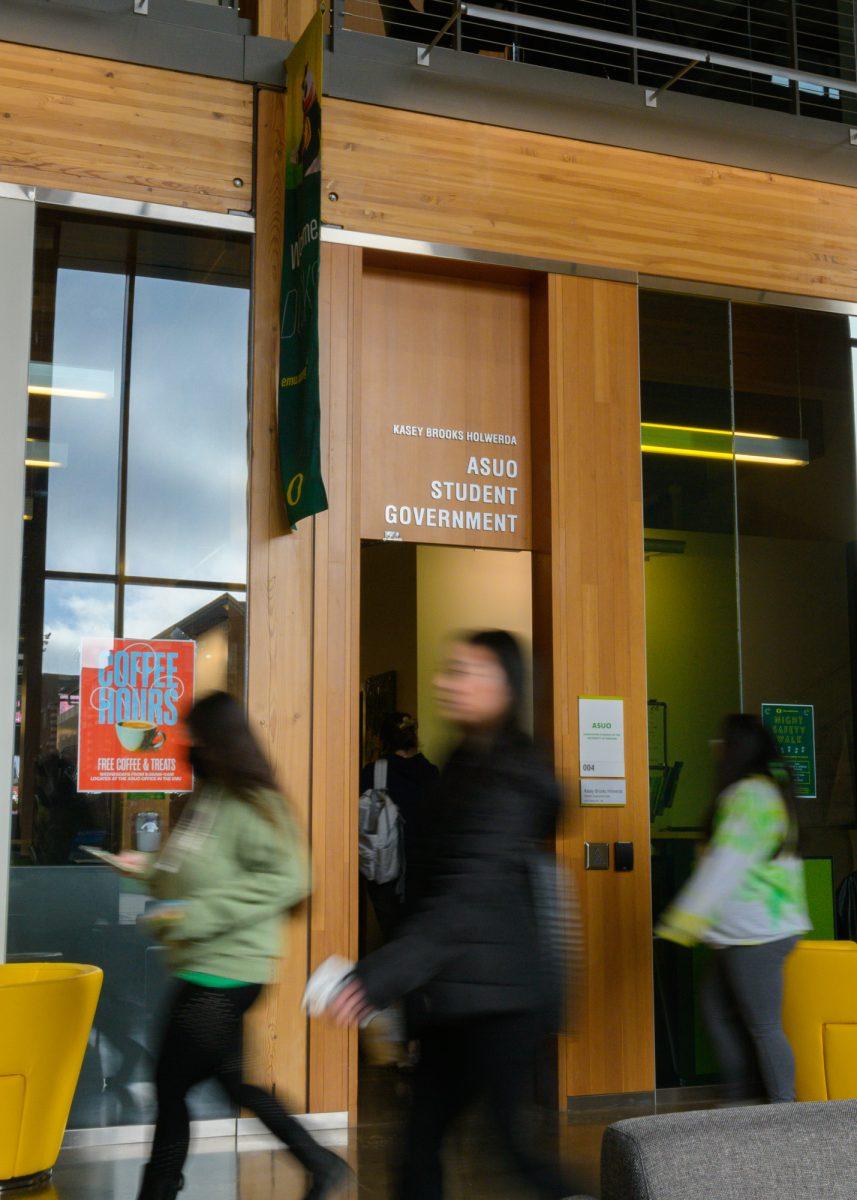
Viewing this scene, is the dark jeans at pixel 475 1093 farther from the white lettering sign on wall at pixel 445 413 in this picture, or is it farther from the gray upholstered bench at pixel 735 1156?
the white lettering sign on wall at pixel 445 413

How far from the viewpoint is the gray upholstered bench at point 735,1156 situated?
191 centimetres

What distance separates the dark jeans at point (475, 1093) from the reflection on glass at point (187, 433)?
3312mm

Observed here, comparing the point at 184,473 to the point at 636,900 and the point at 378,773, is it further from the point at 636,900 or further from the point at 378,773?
the point at 636,900

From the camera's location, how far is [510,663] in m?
3.43

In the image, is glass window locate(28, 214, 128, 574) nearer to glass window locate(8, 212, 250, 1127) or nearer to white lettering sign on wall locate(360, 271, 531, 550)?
glass window locate(8, 212, 250, 1127)

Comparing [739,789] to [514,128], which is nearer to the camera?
[739,789]

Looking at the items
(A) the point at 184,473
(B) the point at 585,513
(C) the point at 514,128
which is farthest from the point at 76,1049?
(C) the point at 514,128

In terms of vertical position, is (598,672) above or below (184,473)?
below

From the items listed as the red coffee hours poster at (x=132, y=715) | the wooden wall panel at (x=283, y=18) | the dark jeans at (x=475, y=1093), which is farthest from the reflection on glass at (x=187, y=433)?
the dark jeans at (x=475, y=1093)

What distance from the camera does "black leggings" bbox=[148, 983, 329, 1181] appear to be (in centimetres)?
383

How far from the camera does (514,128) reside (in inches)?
273

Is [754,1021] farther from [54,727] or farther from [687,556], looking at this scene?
[54,727]

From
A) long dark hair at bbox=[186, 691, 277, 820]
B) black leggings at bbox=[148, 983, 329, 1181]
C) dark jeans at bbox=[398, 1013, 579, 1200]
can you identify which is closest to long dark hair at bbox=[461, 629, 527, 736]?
dark jeans at bbox=[398, 1013, 579, 1200]

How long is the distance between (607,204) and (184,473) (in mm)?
2771
